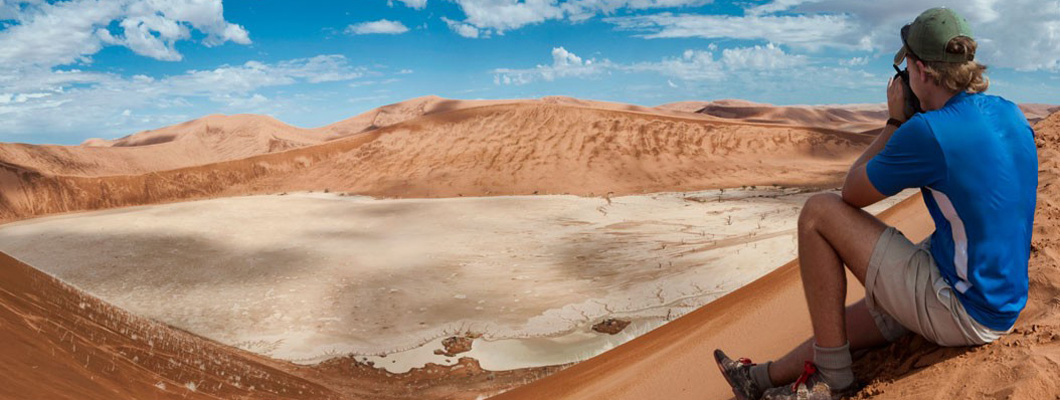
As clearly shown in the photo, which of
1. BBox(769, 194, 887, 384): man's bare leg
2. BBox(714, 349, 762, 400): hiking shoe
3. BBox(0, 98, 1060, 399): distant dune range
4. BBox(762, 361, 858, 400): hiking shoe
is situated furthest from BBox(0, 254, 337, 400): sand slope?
BBox(769, 194, 887, 384): man's bare leg

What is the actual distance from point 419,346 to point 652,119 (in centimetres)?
1870

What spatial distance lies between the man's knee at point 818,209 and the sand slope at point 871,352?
56cm

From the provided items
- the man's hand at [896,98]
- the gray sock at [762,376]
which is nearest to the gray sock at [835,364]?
the gray sock at [762,376]

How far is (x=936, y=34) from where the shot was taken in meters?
1.83

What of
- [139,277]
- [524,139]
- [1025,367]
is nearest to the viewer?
[1025,367]

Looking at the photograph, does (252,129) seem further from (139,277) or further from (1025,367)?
(1025,367)

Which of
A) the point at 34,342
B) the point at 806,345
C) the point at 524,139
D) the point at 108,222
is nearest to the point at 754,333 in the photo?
the point at 806,345

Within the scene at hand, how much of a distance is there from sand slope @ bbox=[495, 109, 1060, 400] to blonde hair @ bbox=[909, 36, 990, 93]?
0.78 meters

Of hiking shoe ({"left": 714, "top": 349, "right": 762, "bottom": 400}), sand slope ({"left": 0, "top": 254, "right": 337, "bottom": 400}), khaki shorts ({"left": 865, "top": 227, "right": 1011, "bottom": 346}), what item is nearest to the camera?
khaki shorts ({"left": 865, "top": 227, "right": 1011, "bottom": 346})

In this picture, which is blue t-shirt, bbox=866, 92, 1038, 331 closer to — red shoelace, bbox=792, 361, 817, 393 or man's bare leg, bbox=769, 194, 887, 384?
man's bare leg, bbox=769, 194, 887, 384

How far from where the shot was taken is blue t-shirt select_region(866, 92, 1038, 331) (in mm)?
1753

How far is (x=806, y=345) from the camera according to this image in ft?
6.84

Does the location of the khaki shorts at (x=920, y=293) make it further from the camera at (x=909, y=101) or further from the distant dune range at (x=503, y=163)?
the distant dune range at (x=503, y=163)

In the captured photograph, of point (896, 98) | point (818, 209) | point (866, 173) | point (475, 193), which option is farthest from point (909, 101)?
point (475, 193)
